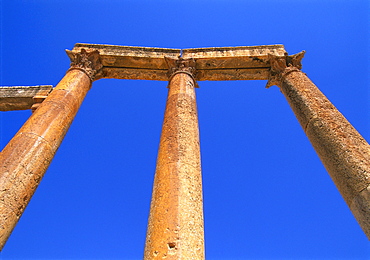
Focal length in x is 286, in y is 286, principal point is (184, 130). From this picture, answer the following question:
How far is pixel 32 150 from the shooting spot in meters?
7.23

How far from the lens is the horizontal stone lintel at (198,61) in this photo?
41.9 ft

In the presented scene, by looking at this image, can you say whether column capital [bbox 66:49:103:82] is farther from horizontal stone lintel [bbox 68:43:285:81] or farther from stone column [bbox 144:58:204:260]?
stone column [bbox 144:58:204:260]

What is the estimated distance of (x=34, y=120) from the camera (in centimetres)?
820

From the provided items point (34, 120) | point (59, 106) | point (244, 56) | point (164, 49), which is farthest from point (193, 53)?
point (34, 120)

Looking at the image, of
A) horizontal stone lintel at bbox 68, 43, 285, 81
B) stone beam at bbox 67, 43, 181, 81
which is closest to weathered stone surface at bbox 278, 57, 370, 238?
horizontal stone lintel at bbox 68, 43, 285, 81

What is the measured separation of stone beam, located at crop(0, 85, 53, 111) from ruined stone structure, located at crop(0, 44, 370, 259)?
485mm

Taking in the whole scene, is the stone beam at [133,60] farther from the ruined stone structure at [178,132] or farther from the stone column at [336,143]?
the stone column at [336,143]

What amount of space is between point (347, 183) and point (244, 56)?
24.8ft

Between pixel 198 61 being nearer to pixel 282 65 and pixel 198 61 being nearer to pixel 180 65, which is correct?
pixel 180 65

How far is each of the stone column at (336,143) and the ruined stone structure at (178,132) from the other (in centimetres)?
2

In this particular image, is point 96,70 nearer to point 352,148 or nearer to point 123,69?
point 123,69

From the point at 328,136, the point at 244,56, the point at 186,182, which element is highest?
the point at 244,56

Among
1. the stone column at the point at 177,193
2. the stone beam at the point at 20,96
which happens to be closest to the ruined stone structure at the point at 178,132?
the stone column at the point at 177,193

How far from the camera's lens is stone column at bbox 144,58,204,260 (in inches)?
207
